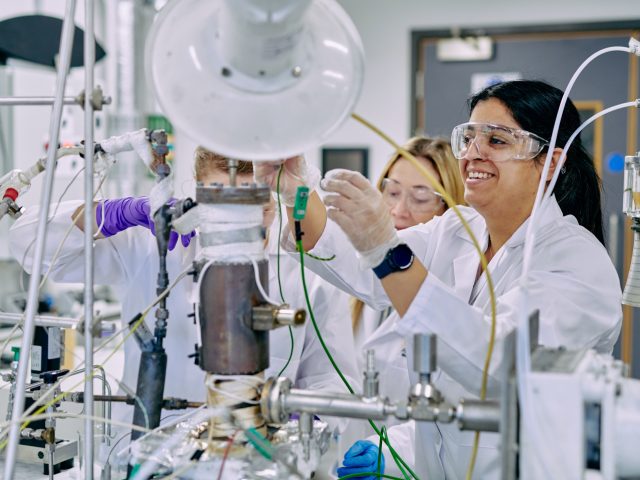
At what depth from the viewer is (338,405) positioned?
0.84 metres

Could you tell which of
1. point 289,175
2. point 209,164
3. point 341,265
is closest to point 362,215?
point 289,175

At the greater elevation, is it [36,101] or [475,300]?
[36,101]

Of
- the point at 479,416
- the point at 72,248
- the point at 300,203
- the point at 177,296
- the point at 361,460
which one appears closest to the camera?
the point at 479,416

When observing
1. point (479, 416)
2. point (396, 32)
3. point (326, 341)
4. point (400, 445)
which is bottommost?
point (400, 445)

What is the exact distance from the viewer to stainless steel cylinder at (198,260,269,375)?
0.85 meters

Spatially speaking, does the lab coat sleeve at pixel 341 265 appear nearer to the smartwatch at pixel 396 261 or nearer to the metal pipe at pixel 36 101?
the smartwatch at pixel 396 261

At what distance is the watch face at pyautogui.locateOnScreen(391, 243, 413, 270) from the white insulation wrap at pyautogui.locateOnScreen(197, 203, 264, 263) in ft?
1.00

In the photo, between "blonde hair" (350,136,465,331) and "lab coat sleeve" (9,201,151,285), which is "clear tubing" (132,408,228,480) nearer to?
"lab coat sleeve" (9,201,151,285)

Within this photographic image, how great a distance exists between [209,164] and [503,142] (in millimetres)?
633

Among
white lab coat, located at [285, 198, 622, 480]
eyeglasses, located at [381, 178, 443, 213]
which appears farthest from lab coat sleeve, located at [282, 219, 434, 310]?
eyeglasses, located at [381, 178, 443, 213]

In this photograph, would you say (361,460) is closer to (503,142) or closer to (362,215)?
(362,215)

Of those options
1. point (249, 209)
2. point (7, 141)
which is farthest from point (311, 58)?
point (7, 141)

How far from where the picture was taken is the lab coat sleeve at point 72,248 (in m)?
1.62

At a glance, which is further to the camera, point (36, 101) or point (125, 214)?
point (125, 214)
